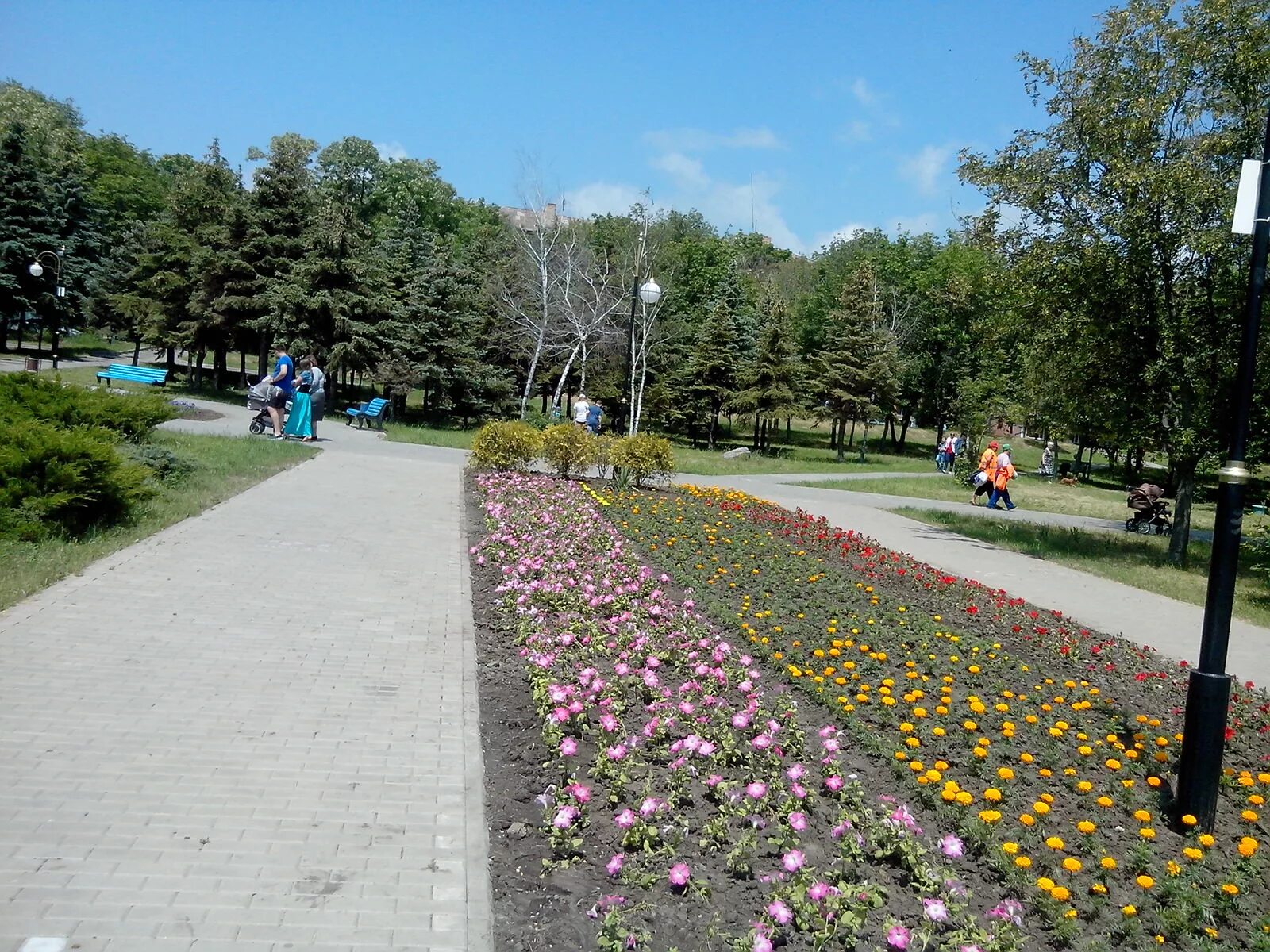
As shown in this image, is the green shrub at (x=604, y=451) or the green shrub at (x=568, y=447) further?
the green shrub at (x=604, y=451)

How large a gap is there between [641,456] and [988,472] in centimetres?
937

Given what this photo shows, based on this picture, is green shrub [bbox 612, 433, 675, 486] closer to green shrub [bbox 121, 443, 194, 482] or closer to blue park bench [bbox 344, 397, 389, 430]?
green shrub [bbox 121, 443, 194, 482]

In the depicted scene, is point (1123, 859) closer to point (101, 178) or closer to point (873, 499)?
point (873, 499)

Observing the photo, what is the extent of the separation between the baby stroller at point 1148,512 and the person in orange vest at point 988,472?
9.05 ft

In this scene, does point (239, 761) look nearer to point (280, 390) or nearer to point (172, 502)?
point (172, 502)

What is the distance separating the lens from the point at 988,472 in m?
21.1

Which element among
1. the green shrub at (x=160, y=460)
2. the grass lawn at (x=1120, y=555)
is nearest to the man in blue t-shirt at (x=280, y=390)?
the green shrub at (x=160, y=460)

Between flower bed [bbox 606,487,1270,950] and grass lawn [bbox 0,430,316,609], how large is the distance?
522 cm

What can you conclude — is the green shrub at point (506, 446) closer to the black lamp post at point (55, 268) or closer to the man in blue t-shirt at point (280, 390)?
the man in blue t-shirt at point (280, 390)

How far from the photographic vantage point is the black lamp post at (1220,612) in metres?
4.28

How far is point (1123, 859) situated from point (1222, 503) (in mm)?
1694

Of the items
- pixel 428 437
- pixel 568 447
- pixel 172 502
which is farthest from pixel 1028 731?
pixel 428 437

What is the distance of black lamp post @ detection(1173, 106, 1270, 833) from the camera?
428 cm

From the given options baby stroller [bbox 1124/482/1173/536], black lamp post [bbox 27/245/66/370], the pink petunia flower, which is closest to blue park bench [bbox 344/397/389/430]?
baby stroller [bbox 1124/482/1173/536]
